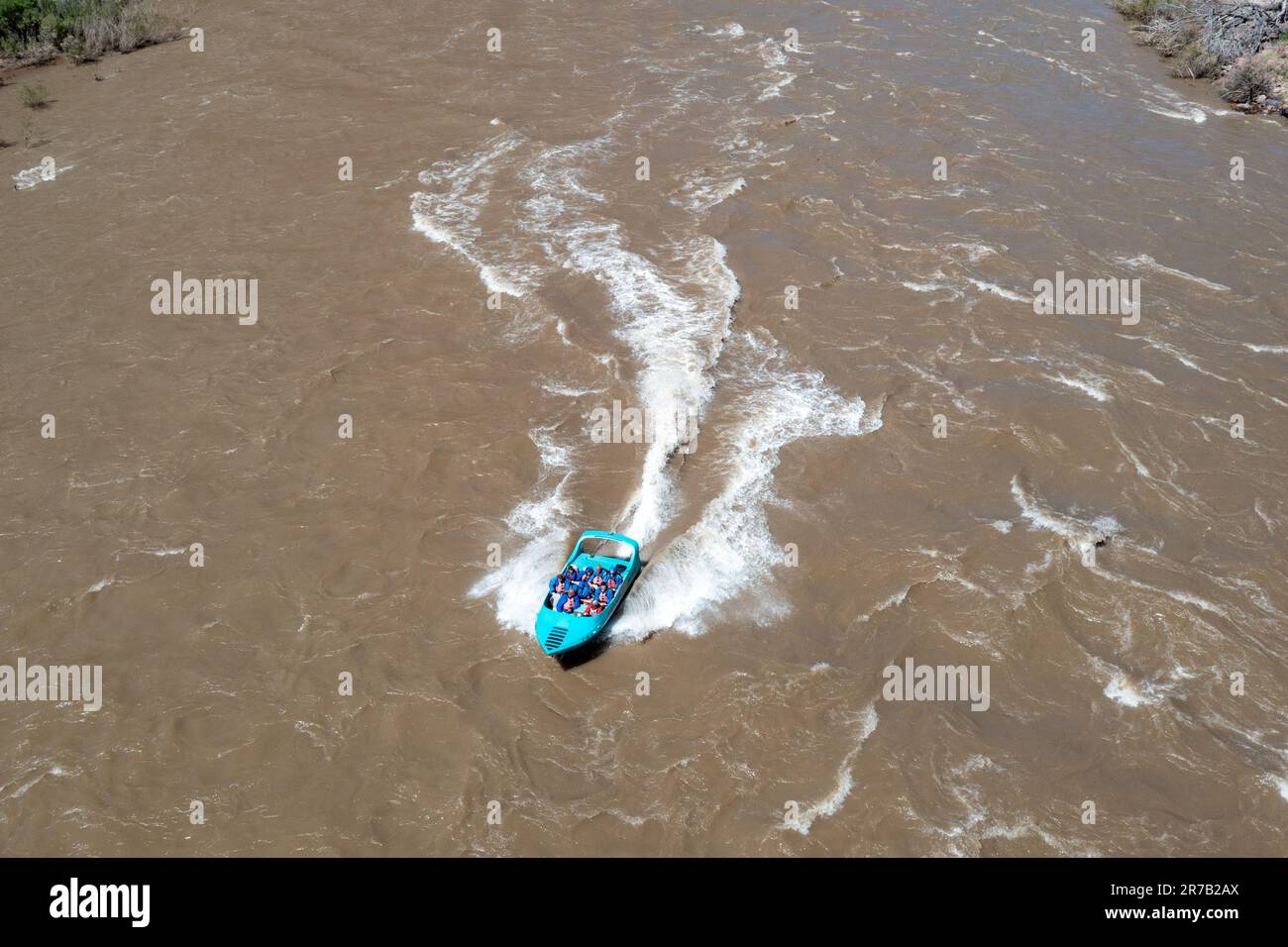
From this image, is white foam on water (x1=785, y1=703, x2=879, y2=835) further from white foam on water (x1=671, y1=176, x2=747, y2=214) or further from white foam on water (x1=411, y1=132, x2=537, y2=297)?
white foam on water (x1=671, y1=176, x2=747, y2=214)

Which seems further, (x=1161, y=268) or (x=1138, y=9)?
(x=1138, y=9)

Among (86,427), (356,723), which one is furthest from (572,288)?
(356,723)

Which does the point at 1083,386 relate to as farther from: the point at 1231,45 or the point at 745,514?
the point at 1231,45

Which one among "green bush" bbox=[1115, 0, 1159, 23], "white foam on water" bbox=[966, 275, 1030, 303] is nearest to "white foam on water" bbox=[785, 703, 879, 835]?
"white foam on water" bbox=[966, 275, 1030, 303]

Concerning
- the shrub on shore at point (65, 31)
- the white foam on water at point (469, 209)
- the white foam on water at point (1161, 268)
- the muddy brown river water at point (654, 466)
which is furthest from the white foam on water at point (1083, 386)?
the shrub on shore at point (65, 31)

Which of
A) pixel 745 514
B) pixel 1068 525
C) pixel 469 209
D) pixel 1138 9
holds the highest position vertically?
pixel 1138 9

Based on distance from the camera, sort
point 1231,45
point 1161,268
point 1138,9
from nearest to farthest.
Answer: point 1161,268 → point 1231,45 → point 1138,9

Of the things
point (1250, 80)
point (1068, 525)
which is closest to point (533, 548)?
point (1068, 525)

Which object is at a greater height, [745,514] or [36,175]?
[745,514]
